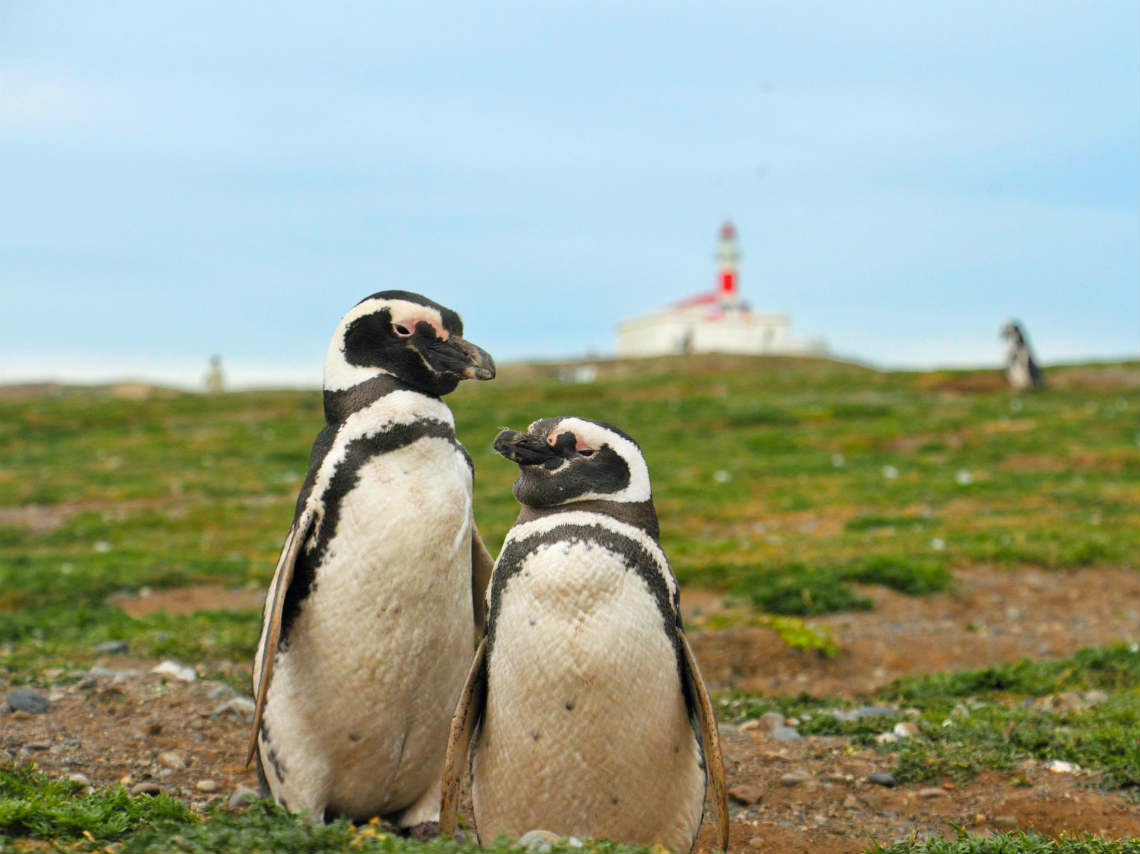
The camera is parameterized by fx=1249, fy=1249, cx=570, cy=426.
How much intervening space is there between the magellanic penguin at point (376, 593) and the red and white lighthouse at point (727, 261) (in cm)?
7937

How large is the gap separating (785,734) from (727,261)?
79.0 metres

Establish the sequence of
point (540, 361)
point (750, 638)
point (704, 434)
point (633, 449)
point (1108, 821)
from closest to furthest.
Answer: point (633, 449) < point (1108, 821) < point (750, 638) < point (704, 434) < point (540, 361)

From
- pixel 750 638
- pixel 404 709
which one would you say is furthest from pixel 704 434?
pixel 404 709

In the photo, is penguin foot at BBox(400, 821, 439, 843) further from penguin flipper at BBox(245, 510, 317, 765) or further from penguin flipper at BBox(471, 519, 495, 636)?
penguin flipper at BBox(471, 519, 495, 636)

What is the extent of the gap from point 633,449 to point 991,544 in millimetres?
8040

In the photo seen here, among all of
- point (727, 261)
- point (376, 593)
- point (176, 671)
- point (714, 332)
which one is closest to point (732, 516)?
point (176, 671)

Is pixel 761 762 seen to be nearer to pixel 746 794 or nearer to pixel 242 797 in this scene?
pixel 746 794

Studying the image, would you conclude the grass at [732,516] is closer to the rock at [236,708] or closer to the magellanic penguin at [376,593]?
the magellanic penguin at [376,593]

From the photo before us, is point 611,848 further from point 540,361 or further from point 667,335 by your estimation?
point 667,335

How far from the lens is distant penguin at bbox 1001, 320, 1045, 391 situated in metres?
27.0

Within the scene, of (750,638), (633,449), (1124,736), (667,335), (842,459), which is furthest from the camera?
(667,335)

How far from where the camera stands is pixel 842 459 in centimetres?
1833

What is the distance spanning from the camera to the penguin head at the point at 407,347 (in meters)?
4.94

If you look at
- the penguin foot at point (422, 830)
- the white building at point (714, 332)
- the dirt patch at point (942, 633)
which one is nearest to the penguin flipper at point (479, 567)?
the penguin foot at point (422, 830)
